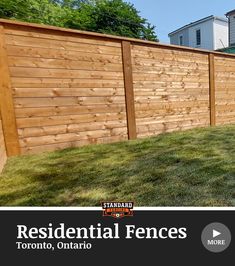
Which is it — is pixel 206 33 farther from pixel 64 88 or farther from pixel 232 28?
pixel 64 88

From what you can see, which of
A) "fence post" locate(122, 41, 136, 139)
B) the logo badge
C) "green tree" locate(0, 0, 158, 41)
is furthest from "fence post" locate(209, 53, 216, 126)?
"green tree" locate(0, 0, 158, 41)

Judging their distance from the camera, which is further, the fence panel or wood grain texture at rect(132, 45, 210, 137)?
wood grain texture at rect(132, 45, 210, 137)

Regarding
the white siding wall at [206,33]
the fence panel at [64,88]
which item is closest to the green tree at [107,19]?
the white siding wall at [206,33]

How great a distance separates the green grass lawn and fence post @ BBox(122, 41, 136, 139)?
94 centimetres

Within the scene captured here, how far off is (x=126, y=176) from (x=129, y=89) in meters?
2.92

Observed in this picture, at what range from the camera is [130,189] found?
267cm

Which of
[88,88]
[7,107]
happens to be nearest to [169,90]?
[88,88]

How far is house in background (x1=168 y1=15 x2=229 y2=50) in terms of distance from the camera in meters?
22.9

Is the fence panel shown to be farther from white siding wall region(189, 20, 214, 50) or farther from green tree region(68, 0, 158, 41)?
white siding wall region(189, 20, 214, 50)

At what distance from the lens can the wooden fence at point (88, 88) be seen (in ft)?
13.8

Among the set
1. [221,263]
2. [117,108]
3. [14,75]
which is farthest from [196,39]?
[221,263]

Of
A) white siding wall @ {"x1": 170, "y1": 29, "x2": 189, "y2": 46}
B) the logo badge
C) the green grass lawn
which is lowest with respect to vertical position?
the green grass lawn

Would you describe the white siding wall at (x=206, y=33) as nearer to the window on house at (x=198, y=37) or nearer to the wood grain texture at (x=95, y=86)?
the window on house at (x=198, y=37)

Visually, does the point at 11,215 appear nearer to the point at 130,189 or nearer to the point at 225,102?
the point at 130,189
